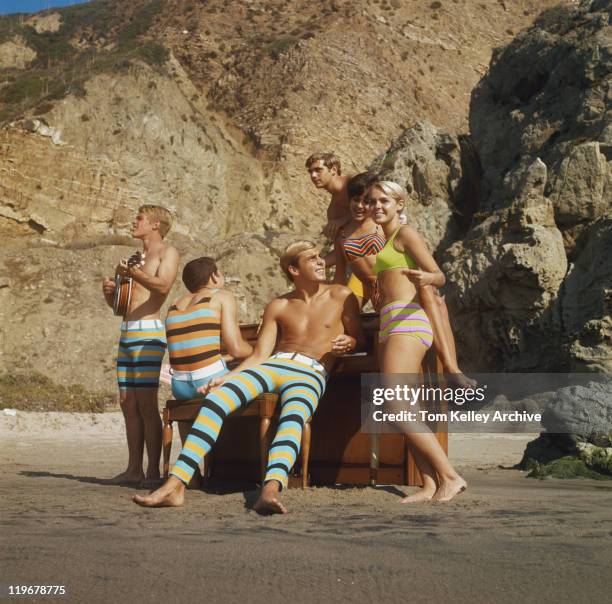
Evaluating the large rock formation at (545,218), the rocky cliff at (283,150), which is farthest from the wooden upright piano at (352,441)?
the large rock formation at (545,218)

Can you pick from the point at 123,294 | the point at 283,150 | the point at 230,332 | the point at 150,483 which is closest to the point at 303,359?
the point at 230,332

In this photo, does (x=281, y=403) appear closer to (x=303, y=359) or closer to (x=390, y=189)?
(x=303, y=359)

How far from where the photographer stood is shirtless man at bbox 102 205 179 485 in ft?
20.5

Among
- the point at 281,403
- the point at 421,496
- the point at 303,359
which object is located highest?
the point at 303,359

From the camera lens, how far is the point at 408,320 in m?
4.97

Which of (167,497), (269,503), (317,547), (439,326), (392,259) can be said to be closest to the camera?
(317,547)

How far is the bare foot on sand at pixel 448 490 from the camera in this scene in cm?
474

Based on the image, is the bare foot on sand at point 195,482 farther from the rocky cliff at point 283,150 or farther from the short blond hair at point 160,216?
the rocky cliff at point 283,150

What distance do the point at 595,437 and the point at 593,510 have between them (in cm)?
300

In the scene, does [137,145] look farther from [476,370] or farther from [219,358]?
[219,358]

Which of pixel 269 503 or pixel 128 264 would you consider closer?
pixel 269 503

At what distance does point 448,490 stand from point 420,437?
353mm

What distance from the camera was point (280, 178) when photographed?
34844mm

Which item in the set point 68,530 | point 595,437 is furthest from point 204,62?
point 68,530
